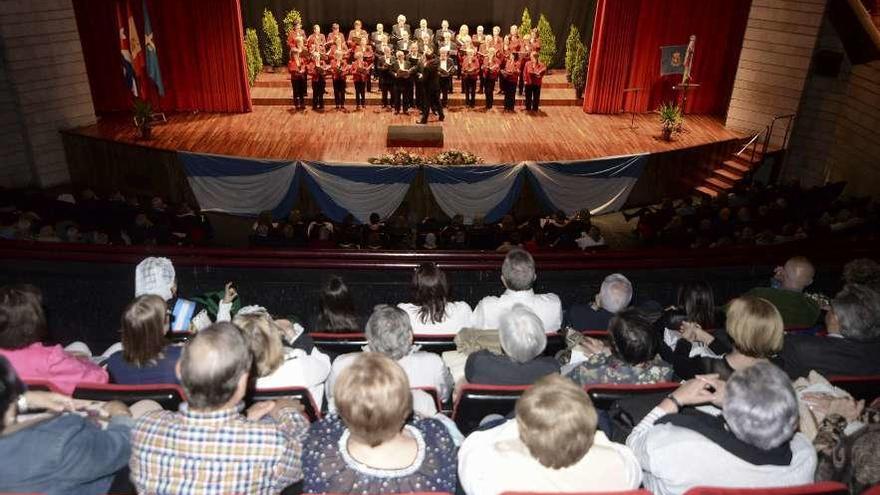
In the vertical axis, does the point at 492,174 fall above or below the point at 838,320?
below

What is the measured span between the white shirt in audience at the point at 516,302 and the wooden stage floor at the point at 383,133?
6.24 meters

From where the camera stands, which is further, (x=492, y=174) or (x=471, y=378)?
(x=492, y=174)

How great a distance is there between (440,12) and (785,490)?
543 inches

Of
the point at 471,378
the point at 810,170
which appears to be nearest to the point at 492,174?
the point at 810,170

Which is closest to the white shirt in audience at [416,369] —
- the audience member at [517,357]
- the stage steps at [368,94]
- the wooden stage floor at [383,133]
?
the audience member at [517,357]

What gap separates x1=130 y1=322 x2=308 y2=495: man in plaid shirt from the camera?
76.2 inches

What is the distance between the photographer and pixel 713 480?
218 centimetres

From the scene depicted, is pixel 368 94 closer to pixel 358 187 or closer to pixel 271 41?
pixel 271 41

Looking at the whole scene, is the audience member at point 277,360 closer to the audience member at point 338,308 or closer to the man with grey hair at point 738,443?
the audience member at point 338,308

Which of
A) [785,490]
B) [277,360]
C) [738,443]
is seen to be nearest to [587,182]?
[277,360]

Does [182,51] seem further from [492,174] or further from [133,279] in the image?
[133,279]

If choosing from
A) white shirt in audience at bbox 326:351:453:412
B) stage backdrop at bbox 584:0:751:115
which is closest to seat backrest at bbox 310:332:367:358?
white shirt in audience at bbox 326:351:453:412

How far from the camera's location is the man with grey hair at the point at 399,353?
2732 millimetres

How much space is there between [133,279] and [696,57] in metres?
10.9
